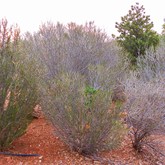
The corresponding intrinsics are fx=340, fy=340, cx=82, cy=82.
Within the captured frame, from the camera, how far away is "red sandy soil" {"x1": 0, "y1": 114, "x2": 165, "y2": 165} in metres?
6.47

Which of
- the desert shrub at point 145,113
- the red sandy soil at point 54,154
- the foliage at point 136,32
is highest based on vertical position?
the foliage at point 136,32

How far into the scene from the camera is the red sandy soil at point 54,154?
6470 mm

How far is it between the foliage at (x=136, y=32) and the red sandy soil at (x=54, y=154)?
10004 mm

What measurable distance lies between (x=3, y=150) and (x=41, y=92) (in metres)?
1.36

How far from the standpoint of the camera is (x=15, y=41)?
7293 mm

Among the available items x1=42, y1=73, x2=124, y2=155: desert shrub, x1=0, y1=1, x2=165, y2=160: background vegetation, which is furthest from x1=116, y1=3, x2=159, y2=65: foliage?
x1=42, y1=73, x2=124, y2=155: desert shrub

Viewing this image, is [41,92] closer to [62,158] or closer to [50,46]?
[62,158]

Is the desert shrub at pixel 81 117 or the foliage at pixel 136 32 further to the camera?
the foliage at pixel 136 32

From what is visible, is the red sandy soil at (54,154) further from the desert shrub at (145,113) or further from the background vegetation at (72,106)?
the desert shrub at (145,113)

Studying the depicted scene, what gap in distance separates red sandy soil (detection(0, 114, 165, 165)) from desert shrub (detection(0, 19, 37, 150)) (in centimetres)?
42

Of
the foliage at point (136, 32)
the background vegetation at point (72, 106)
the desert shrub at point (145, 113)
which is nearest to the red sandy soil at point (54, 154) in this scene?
the background vegetation at point (72, 106)

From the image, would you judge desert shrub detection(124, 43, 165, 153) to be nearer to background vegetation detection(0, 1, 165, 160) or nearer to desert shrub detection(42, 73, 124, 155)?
background vegetation detection(0, 1, 165, 160)

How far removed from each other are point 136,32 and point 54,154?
12.5 meters

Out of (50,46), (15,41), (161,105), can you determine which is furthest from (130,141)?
(50,46)
